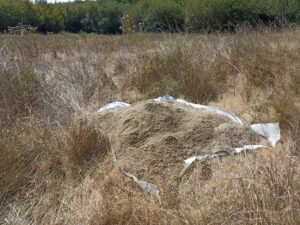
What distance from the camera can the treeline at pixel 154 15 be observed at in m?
8.83

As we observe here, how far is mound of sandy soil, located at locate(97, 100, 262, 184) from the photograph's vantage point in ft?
9.71

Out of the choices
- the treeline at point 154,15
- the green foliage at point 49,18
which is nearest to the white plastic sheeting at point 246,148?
the treeline at point 154,15

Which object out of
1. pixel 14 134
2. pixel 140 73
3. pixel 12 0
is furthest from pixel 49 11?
pixel 14 134

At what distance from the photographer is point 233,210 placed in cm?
207

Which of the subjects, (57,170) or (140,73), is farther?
(140,73)

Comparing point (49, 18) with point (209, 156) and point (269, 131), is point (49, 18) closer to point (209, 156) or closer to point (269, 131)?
point (269, 131)

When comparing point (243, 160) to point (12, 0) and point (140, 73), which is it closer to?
point (140, 73)

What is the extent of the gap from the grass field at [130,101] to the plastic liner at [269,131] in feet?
0.31

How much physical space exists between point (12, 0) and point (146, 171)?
1645 inches

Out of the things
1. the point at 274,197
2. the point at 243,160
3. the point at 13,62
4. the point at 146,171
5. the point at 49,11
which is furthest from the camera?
the point at 49,11

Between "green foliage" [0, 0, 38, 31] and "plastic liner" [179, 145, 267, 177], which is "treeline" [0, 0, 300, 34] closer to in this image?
"green foliage" [0, 0, 38, 31]

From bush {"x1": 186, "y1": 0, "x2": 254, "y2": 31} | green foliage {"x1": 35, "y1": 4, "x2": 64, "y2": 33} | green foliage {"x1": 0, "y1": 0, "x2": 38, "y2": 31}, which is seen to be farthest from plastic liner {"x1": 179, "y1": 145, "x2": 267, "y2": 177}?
green foliage {"x1": 35, "y1": 4, "x2": 64, "y2": 33}

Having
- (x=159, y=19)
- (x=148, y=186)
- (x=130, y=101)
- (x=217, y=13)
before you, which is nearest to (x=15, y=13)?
(x=217, y=13)

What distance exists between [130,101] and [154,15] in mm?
6738
